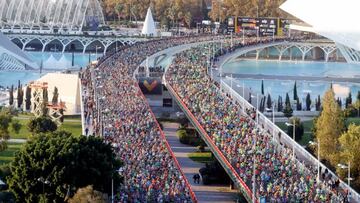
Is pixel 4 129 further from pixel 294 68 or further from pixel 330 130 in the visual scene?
→ pixel 294 68

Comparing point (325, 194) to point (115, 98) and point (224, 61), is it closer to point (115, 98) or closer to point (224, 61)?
point (115, 98)

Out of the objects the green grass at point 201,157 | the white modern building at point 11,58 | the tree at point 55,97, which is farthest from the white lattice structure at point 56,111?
the white modern building at point 11,58

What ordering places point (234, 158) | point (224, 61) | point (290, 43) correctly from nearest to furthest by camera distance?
point (234, 158) → point (224, 61) → point (290, 43)

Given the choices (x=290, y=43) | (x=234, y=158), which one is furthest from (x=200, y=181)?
(x=290, y=43)

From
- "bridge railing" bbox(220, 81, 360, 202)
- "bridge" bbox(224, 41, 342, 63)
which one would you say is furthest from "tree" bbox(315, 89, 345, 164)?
"bridge" bbox(224, 41, 342, 63)

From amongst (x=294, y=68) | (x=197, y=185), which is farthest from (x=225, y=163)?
(x=294, y=68)
